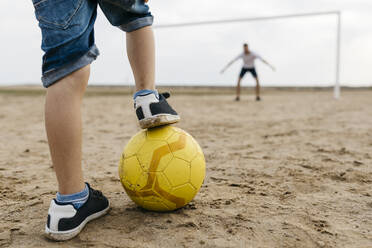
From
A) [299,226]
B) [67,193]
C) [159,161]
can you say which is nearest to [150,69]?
[159,161]

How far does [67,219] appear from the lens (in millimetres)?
1592

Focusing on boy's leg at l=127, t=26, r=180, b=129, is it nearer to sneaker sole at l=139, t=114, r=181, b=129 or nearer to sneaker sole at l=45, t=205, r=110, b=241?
sneaker sole at l=139, t=114, r=181, b=129

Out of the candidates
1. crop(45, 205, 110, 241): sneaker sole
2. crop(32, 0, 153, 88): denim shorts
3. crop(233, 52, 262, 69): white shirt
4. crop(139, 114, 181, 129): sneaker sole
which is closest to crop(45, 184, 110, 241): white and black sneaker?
crop(45, 205, 110, 241): sneaker sole

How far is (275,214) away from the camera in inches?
71.7

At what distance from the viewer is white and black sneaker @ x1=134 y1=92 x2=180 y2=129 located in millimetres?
1736

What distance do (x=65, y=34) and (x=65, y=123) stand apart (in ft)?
1.20

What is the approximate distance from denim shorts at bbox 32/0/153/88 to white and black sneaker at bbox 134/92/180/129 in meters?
0.30

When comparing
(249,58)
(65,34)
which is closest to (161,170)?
(65,34)

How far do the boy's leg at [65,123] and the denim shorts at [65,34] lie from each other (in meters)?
0.04

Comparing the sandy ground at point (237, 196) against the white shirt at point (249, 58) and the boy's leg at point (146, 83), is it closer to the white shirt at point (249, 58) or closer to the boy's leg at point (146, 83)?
the boy's leg at point (146, 83)

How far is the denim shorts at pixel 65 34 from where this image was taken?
4.89ft

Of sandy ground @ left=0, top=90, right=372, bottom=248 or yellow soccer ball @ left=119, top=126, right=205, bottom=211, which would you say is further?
yellow soccer ball @ left=119, top=126, right=205, bottom=211

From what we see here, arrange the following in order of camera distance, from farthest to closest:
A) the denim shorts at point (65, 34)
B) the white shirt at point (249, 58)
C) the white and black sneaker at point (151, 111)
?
the white shirt at point (249, 58) < the white and black sneaker at point (151, 111) < the denim shorts at point (65, 34)

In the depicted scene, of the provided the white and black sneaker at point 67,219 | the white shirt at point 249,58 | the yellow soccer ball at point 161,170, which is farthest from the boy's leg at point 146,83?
the white shirt at point 249,58
